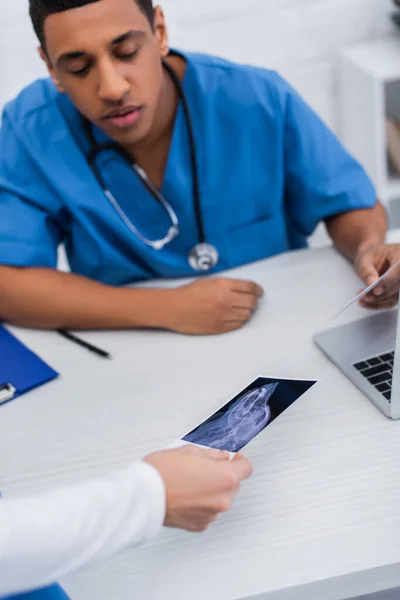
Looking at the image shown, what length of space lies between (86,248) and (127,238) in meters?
0.08

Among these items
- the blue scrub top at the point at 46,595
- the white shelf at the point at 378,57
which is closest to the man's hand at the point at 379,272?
the blue scrub top at the point at 46,595

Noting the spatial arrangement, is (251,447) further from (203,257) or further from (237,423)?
(203,257)

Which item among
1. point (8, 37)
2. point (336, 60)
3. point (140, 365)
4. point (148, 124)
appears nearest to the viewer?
point (140, 365)

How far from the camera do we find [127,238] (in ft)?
4.20

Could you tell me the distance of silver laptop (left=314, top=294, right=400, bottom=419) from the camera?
35.1 inches

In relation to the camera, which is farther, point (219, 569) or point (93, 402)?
point (93, 402)

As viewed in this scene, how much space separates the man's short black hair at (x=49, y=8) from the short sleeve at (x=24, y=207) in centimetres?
18

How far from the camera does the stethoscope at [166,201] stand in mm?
1252

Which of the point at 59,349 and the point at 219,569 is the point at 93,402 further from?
the point at 219,569

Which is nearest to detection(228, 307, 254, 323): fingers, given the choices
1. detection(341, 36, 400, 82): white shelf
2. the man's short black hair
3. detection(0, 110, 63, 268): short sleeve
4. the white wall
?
detection(0, 110, 63, 268): short sleeve

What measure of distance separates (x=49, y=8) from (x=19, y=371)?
48 cm

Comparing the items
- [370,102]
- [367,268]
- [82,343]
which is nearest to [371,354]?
[367,268]

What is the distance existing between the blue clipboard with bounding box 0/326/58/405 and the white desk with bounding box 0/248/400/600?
0.05ft

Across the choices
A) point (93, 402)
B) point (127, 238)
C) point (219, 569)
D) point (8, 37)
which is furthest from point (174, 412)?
point (8, 37)
